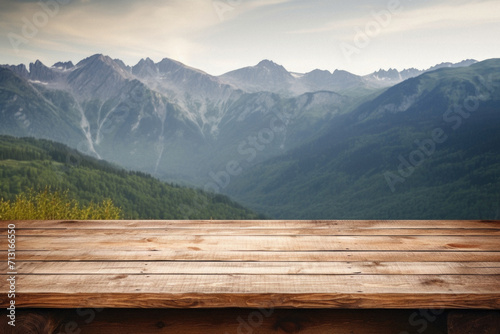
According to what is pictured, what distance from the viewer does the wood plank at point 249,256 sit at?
378cm

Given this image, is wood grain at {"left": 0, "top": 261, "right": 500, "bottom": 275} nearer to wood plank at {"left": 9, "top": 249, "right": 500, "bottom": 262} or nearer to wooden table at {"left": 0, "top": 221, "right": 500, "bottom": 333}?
wooden table at {"left": 0, "top": 221, "right": 500, "bottom": 333}

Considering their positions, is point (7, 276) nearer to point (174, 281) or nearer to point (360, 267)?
point (174, 281)

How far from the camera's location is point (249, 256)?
387 centimetres

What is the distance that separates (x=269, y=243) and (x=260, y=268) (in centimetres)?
77

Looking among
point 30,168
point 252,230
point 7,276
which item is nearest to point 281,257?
point 252,230

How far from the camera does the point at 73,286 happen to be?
315cm

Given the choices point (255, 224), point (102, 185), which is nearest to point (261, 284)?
point (255, 224)

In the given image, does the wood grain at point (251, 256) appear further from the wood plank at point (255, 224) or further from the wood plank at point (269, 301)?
the wood plank at point (255, 224)

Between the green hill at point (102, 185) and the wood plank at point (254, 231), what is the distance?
317ft

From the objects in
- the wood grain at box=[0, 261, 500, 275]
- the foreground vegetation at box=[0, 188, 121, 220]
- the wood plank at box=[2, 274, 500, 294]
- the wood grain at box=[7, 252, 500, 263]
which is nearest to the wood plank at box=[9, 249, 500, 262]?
the wood grain at box=[7, 252, 500, 263]

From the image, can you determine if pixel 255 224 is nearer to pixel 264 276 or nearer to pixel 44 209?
pixel 264 276

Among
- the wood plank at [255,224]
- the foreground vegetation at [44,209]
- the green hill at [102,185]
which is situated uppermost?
the wood plank at [255,224]

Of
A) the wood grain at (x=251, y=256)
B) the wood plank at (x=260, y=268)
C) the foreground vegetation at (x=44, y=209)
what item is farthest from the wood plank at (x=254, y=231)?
the foreground vegetation at (x=44, y=209)

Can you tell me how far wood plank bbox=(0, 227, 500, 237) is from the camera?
4691 mm
